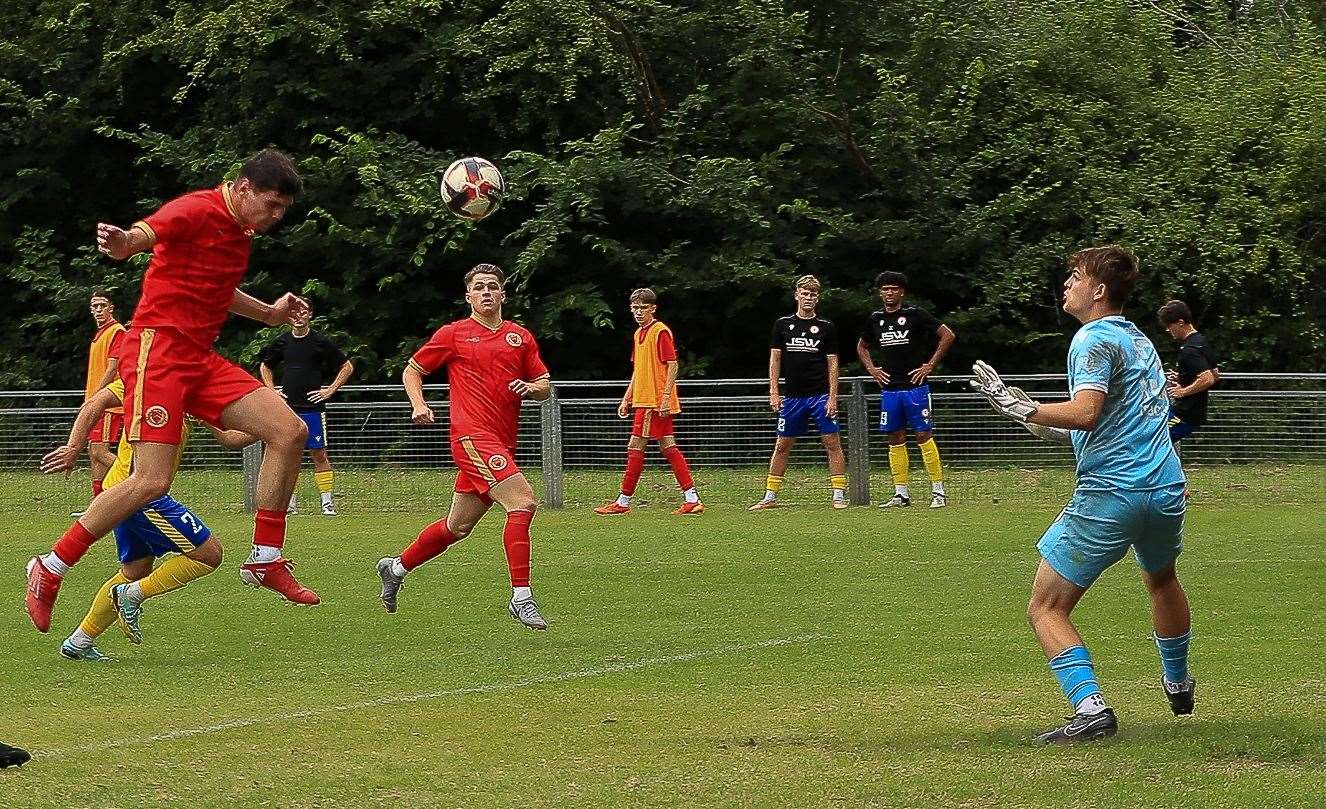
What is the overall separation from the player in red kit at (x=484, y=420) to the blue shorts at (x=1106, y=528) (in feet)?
12.7

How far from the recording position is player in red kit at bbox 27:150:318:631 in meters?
8.20

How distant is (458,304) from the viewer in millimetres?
24859

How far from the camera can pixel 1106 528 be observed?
249 inches

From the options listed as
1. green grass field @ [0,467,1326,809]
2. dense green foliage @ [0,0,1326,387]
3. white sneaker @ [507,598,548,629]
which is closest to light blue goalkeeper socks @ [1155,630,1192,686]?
green grass field @ [0,467,1326,809]

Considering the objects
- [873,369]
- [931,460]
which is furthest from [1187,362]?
[873,369]

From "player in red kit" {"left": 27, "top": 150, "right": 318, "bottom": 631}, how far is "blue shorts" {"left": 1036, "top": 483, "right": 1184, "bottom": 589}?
3.77 m

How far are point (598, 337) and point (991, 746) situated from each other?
751 inches

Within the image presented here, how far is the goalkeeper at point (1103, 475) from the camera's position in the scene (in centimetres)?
627

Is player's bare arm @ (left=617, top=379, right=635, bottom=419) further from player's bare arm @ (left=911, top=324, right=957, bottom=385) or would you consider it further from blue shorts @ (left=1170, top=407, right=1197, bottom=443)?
blue shorts @ (left=1170, top=407, right=1197, bottom=443)

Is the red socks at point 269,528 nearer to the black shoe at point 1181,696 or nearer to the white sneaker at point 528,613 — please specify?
the white sneaker at point 528,613

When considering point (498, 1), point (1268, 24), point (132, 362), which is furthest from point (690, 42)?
point (132, 362)

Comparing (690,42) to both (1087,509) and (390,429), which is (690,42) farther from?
(1087,509)

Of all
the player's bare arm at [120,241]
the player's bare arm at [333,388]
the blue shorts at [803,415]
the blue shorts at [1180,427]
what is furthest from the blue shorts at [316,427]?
the player's bare arm at [120,241]

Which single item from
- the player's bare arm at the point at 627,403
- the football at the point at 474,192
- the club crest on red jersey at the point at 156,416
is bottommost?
the player's bare arm at the point at 627,403
